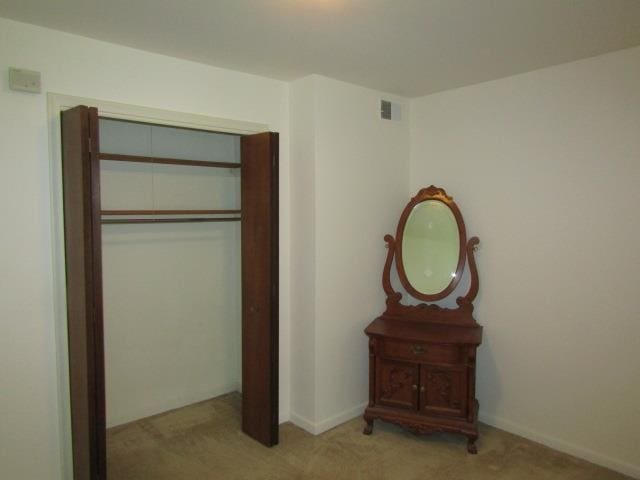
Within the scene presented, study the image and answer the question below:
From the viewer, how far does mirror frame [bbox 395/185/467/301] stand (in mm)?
3297

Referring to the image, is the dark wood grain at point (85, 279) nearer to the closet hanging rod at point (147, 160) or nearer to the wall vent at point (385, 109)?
the closet hanging rod at point (147, 160)

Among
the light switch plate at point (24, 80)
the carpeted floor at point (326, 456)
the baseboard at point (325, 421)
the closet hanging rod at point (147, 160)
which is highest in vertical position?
the light switch plate at point (24, 80)

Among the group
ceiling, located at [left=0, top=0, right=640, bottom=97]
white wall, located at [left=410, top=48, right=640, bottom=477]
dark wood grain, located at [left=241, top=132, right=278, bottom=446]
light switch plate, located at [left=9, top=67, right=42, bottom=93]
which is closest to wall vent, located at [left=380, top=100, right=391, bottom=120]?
white wall, located at [left=410, top=48, right=640, bottom=477]

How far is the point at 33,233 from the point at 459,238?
254 centimetres

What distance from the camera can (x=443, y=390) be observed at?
3.05m

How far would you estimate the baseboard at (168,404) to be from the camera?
3336 mm

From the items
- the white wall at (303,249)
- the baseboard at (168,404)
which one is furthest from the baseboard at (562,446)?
the baseboard at (168,404)

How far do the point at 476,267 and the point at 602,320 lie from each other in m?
0.81

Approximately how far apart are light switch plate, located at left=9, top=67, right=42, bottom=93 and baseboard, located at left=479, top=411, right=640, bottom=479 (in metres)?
3.33

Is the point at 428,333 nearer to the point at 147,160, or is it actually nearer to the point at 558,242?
the point at 558,242

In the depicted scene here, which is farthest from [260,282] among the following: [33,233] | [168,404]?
[168,404]

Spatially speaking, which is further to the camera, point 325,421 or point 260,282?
point 325,421

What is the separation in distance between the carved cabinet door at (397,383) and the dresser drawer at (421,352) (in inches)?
2.1

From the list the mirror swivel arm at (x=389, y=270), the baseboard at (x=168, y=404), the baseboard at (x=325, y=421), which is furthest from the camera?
the mirror swivel arm at (x=389, y=270)
